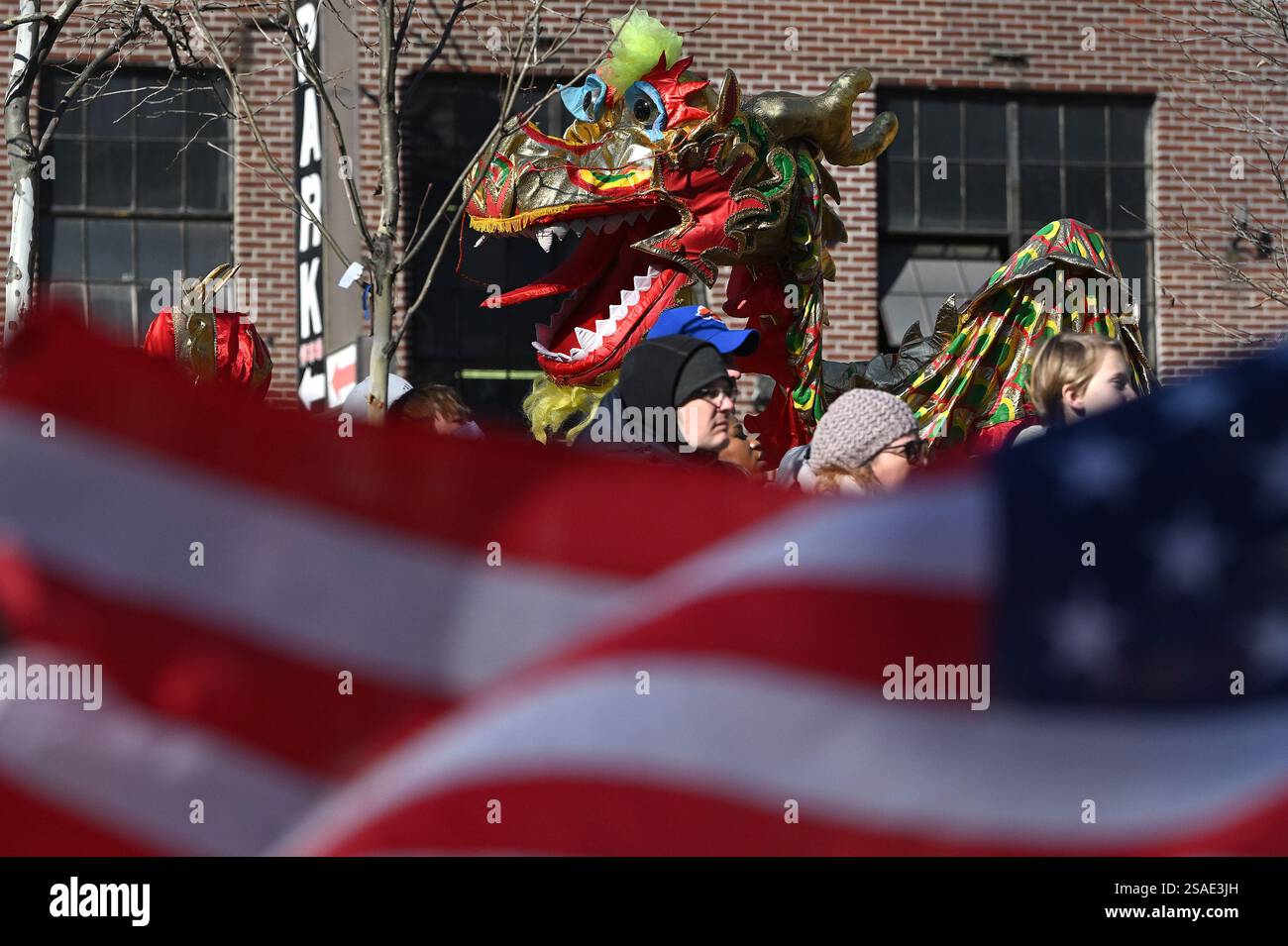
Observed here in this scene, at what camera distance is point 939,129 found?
13984mm

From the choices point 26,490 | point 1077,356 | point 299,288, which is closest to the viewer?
point 26,490

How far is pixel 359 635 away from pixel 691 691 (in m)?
0.49

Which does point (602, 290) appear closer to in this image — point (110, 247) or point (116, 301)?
point (116, 301)

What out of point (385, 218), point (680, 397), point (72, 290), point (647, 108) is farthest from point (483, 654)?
point (72, 290)

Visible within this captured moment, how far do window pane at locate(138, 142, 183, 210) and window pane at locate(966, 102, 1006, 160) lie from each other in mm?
6038

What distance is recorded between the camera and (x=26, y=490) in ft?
8.39

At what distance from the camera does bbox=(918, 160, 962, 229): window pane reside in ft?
46.0

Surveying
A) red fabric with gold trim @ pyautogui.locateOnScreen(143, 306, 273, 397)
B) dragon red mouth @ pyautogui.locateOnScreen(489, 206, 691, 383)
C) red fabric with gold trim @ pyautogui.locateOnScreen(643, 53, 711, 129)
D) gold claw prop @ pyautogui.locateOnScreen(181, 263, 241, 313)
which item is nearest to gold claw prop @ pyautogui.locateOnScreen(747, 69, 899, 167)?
red fabric with gold trim @ pyautogui.locateOnScreen(643, 53, 711, 129)

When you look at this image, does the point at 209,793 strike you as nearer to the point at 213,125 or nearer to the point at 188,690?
the point at 188,690

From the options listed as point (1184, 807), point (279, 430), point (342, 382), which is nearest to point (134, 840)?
point (279, 430)

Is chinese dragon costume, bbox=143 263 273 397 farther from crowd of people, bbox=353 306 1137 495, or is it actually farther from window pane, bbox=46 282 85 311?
window pane, bbox=46 282 85 311

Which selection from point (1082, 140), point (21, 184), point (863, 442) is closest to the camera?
point (863, 442)

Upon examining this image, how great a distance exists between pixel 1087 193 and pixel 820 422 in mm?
10499

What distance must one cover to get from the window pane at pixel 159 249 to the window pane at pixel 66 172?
0.51 metres
